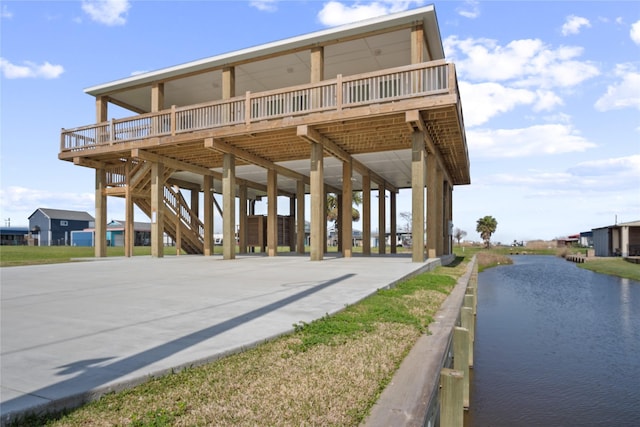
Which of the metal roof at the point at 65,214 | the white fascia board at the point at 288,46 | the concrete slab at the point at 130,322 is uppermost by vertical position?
the white fascia board at the point at 288,46

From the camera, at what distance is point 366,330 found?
487cm

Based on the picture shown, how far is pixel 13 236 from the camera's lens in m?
67.6

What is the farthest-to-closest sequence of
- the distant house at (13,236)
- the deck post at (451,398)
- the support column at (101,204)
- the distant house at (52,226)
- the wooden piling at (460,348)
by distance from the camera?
the distant house at (13,236) < the distant house at (52,226) < the support column at (101,204) < the wooden piling at (460,348) < the deck post at (451,398)

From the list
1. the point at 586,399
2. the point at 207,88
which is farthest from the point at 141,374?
the point at 207,88

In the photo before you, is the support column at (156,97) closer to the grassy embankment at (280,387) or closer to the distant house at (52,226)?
the grassy embankment at (280,387)

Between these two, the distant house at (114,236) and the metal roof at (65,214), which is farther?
the metal roof at (65,214)

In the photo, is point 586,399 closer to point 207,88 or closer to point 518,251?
point 207,88

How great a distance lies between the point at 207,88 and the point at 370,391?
18670mm

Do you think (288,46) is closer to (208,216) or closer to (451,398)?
(208,216)

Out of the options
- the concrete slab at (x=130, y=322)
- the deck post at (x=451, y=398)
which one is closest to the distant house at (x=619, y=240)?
the concrete slab at (x=130, y=322)

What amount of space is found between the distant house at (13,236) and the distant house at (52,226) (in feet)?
14.5

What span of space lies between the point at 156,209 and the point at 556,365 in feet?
53.1

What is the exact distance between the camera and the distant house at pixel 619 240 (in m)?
39.2

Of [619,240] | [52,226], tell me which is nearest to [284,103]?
[619,240]
